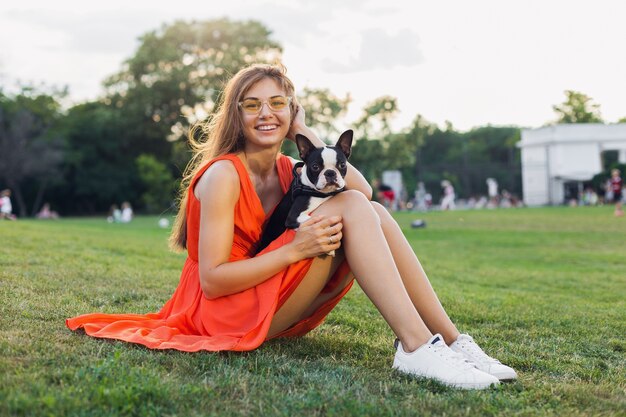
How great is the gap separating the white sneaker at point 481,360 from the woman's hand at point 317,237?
782 millimetres

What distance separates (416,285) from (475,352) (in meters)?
0.44

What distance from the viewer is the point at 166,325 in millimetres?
3676

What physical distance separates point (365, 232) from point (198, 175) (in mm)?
946

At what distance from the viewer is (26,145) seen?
44906 mm

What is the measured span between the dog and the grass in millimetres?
649

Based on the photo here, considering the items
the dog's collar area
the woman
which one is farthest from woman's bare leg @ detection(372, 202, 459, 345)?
the dog's collar area

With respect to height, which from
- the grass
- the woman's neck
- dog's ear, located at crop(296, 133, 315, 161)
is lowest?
the grass

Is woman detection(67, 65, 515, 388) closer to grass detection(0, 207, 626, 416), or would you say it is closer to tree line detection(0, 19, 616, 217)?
grass detection(0, 207, 626, 416)

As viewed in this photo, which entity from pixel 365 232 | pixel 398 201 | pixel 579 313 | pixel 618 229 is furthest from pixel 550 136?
pixel 365 232

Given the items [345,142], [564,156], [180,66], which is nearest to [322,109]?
[180,66]

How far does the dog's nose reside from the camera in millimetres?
3907

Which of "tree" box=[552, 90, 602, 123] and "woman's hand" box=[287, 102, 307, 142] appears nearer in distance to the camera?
"woman's hand" box=[287, 102, 307, 142]

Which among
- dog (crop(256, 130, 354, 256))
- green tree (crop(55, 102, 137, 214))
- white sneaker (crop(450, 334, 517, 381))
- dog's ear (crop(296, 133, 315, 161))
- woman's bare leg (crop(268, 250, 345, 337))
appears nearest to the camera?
white sneaker (crop(450, 334, 517, 381))

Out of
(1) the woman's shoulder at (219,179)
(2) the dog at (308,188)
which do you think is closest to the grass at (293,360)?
(2) the dog at (308,188)
